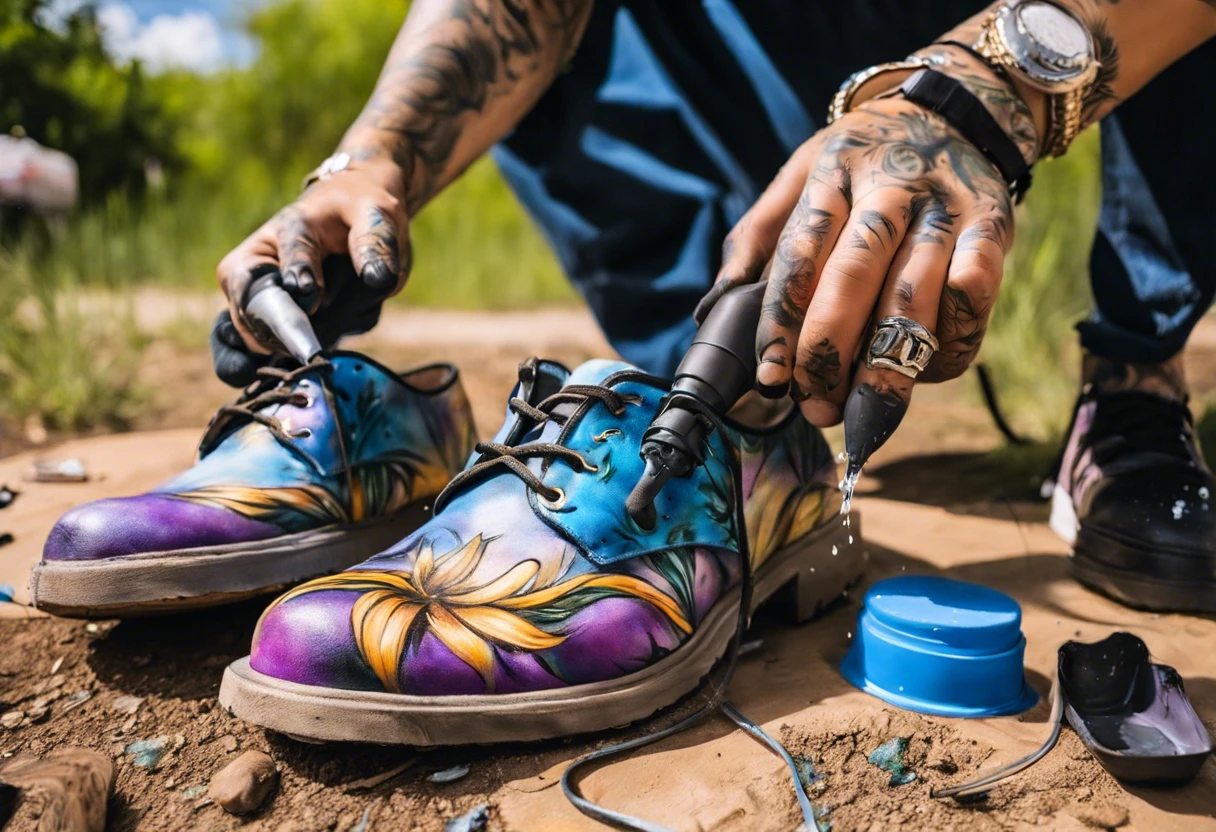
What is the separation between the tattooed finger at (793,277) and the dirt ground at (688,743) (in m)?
0.44

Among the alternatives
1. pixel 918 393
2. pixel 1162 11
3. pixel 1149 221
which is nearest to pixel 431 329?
pixel 918 393

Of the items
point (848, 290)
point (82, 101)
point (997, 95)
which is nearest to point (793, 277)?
point (848, 290)

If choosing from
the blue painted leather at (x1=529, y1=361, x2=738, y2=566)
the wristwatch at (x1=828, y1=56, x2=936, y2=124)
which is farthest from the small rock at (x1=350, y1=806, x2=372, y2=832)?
the wristwatch at (x1=828, y1=56, x2=936, y2=124)

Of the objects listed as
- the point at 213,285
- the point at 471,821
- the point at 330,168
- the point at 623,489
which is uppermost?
the point at 330,168

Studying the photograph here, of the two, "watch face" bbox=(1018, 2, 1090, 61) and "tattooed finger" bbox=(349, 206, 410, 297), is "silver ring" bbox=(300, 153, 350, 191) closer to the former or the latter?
"tattooed finger" bbox=(349, 206, 410, 297)

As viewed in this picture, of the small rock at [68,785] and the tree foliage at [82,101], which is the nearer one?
the small rock at [68,785]

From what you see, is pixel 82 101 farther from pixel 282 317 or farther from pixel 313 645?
pixel 313 645

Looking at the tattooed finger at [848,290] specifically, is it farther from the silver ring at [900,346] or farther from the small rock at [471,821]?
the small rock at [471,821]

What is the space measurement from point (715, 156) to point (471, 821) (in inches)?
61.9

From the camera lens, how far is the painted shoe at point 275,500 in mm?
1299

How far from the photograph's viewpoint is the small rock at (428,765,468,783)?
1087mm

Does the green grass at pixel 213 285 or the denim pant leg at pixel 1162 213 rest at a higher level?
the denim pant leg at pixel 1162 213

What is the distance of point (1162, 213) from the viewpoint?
1821 mm

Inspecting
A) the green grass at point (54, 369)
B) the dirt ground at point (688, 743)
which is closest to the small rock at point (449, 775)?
the dirt ground at point (688, 743)
